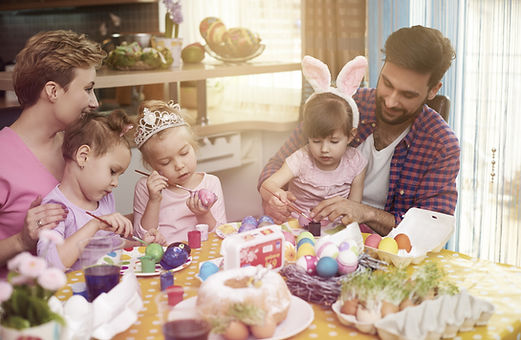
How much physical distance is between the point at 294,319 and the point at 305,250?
33cm

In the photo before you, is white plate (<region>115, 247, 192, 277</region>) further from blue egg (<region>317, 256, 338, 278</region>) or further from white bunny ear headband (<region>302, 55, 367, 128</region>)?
white bunny ear headband (<region>302, 55, 367, 128</region>)

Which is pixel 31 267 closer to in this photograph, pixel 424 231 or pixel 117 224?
pixel 117 224

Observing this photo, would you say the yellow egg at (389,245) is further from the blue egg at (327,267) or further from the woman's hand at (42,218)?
the woman's hand at (42,218)

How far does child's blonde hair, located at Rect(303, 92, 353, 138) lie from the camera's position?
2088mm

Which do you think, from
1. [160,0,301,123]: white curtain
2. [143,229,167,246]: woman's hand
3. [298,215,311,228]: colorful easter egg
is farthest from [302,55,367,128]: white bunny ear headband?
[160,0,301,123]: white curtain

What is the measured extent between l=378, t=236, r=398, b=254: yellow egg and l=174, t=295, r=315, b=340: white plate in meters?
0.35

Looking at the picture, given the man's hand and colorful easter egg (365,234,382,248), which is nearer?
colorful easter egg (365,234,382,248)

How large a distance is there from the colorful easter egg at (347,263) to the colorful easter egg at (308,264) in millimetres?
59

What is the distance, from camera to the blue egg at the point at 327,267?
54.9 inches

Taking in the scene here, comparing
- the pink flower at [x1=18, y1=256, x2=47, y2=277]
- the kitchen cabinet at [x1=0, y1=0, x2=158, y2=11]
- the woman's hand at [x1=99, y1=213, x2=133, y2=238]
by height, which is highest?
the kitchen cabinet at [x1=0, y1=0, x2=158, y2=11]

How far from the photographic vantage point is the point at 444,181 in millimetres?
2102

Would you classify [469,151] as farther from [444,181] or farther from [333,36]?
[444,181]

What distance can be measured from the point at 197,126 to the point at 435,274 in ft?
7.74

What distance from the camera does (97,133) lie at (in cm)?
178
